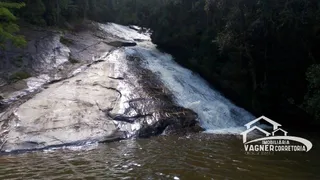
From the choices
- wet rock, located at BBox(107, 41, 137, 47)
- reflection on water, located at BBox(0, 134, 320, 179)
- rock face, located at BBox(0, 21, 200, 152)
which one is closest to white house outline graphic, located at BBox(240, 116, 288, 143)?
reflection on water, located at BBox(0, 134, 320, 179)

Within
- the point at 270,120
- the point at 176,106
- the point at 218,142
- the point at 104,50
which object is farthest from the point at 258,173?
the point at 104,50

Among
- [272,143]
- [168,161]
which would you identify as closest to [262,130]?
[272,143]

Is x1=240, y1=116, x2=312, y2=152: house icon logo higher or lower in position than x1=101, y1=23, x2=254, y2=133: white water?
lower

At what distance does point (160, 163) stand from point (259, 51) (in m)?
11.8

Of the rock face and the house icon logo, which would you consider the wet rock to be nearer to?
the rock face

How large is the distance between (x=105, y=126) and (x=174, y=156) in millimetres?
4091

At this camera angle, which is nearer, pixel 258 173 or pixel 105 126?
pixel 258 173

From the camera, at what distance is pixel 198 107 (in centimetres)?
1661

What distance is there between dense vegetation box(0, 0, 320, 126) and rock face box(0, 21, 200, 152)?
4.32 m

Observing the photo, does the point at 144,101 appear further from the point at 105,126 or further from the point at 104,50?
the point at 104,50

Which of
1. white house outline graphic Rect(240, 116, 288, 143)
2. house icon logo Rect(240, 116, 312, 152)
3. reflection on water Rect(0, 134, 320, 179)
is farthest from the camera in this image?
white house outline graphic Rect(240, 116, 288, 143)

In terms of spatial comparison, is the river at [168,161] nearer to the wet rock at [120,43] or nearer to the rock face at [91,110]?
the rock face at [91,110]

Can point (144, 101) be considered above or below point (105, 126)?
above

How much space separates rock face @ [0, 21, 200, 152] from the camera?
1211 cm
